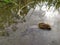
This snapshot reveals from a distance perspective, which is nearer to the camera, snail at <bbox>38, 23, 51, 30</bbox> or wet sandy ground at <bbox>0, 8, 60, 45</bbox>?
wet sandy ground at <bbox>0, 8, 60, 45</bbox>

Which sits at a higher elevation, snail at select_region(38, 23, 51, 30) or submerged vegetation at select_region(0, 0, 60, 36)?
submerged vegetation at select_region(0, 0, 60, 36)

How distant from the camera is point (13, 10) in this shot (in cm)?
211

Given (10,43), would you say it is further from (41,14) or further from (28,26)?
(41,14)

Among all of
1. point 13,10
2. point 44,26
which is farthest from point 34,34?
point 13,10

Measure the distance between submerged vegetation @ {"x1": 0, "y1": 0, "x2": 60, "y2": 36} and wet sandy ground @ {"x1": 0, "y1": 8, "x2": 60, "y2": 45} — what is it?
0.09m

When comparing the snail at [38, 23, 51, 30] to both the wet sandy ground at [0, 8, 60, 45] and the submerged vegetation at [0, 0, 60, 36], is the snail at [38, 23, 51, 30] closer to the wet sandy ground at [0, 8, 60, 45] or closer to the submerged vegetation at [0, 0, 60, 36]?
the wet sandy ground at [0, 8, 60, 45]

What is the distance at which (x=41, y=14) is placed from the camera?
92.0 inches

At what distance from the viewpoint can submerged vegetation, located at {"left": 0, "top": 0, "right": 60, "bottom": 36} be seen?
2012 millimetres

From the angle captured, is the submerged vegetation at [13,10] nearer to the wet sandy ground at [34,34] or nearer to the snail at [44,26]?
the wet sandy ground at [34,34]

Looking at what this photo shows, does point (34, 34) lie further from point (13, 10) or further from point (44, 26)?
point (13, 10)

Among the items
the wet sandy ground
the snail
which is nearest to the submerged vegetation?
the wet sandy ground

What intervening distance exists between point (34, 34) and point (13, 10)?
1.31ft

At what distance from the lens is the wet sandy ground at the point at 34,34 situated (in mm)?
1830

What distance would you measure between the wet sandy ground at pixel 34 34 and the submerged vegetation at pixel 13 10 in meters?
0.09
